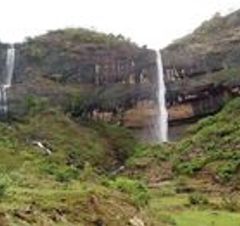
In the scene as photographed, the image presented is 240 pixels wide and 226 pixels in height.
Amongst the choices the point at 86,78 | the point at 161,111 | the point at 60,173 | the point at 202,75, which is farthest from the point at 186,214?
the point at 86,78

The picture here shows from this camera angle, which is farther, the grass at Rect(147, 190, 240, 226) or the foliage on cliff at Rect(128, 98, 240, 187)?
the foliage on cliff at Rect(128, 98, 240, 187)

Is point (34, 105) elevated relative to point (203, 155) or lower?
elevated

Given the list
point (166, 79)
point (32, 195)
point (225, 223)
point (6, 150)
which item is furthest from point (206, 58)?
point (32, 195)

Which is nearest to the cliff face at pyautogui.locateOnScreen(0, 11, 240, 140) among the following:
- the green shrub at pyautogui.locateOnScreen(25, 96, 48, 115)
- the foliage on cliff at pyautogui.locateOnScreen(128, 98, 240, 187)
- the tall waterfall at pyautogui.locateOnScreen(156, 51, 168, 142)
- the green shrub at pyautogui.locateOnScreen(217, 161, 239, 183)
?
the green shrub at pyautogui.locateOnScreen(25, 96, 48, 115)

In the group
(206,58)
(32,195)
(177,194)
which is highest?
(206,58)

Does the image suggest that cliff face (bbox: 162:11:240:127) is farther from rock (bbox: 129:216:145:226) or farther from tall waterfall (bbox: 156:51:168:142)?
rock (bbox: 129:216:145:226)

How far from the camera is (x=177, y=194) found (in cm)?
4266

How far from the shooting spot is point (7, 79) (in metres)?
71.7

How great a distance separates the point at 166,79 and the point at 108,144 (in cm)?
864

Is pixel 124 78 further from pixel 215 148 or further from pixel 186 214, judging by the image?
pixel 186 214

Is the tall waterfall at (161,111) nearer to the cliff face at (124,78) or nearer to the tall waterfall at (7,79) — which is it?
the cliff face at (124,78)

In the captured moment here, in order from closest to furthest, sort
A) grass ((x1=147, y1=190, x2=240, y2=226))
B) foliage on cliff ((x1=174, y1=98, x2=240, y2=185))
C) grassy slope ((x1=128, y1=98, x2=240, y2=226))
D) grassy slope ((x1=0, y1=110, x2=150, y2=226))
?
grassy slope ((x1=0, y1=110, x2=150, y2=226))
grass ((x1=147, y1=190, x2=240, y2=226))
grassy slope ((x1=128, y1=98, x2=240, y2=226))
foliage on cliff ((x1=174, y1=98, x2=240, y2=185))

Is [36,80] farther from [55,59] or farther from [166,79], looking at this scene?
[166,79]

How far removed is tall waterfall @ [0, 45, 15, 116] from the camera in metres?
66.4
